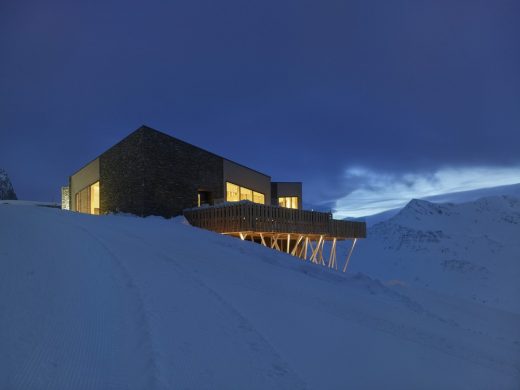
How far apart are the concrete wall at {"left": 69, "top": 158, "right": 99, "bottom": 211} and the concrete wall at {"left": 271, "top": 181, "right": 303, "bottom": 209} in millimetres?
14257

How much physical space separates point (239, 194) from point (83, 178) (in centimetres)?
1041

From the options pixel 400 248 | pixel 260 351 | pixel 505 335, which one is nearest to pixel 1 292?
pixel 260 351

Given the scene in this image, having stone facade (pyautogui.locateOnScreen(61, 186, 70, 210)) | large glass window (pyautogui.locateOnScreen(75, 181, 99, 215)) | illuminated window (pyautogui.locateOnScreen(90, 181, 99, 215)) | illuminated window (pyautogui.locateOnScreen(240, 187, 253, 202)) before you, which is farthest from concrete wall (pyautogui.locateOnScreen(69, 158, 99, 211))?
illuminated window (pyautogui.locateOnScreen(240, 187, 253, 202))

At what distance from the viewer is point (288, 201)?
33969 millimetres

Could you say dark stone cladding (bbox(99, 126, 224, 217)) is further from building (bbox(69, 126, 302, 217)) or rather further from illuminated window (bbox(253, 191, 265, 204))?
illuminated window (bbox(253, 191, 265, 204))

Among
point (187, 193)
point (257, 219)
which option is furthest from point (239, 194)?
point (257, 219)

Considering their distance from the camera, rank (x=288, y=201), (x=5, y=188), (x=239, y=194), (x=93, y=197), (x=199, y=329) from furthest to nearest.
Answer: (x=5, y=188) < (x=288, y=201) < (x=239, y=194) < (x=93, y=197) < (x=199, y=329)

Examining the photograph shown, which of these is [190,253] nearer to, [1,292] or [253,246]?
[253,246]

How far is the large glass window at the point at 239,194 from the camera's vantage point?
23.8m

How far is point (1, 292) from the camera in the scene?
528 centimetres

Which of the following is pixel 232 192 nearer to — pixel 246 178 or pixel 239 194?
pixel 239 194

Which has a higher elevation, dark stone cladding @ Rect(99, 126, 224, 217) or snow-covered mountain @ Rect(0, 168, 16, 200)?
snow-covered mountain @ Rect(0, 168, 16, 200)

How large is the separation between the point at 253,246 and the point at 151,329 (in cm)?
795

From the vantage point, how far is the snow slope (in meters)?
3.94
